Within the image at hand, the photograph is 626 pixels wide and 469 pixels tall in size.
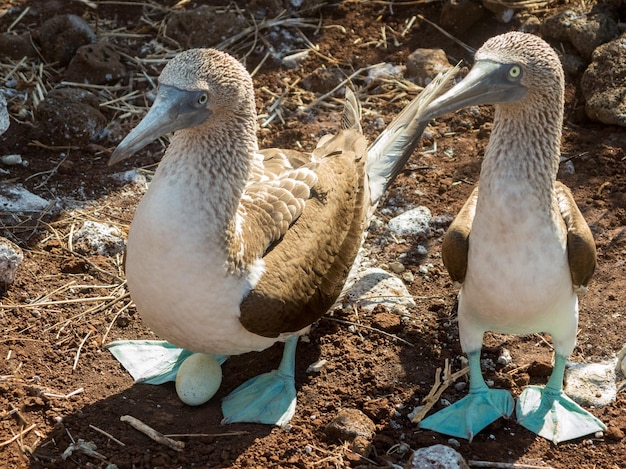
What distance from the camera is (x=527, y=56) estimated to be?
3.71 metres

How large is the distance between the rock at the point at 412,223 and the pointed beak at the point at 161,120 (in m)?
2.15

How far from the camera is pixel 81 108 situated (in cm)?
619

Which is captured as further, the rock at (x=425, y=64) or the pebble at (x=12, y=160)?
the rock at (x=425, y=64)

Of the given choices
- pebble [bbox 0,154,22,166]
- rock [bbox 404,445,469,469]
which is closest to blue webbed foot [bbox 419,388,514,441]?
rock [bbox 404,445,469,469]

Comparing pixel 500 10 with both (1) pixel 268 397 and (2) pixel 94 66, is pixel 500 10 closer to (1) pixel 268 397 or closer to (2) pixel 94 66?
(2) pixel 94 66

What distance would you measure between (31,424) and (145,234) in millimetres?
1099

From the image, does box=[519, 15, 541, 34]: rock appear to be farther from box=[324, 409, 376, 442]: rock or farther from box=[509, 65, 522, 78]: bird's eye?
box=[324, 409, 376, 442]: rock

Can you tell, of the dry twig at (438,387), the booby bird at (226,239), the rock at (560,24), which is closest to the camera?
the booby bird at (226,239)

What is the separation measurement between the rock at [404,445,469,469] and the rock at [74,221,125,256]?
7.79 ft

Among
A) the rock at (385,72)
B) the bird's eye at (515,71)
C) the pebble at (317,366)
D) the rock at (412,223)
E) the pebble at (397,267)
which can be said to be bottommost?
the pebble at (317,366)

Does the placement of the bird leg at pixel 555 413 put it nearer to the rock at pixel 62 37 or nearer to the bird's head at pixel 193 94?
the bird's head at pixel 193 94

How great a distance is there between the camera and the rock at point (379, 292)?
505 centimetres

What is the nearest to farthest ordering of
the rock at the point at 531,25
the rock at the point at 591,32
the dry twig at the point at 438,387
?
the dry twig at the point at 438,387, the rock at the point at 591,32, the rock at the point at 531,25

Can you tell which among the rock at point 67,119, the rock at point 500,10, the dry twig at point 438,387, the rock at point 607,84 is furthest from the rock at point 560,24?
the rock at point 67,119
